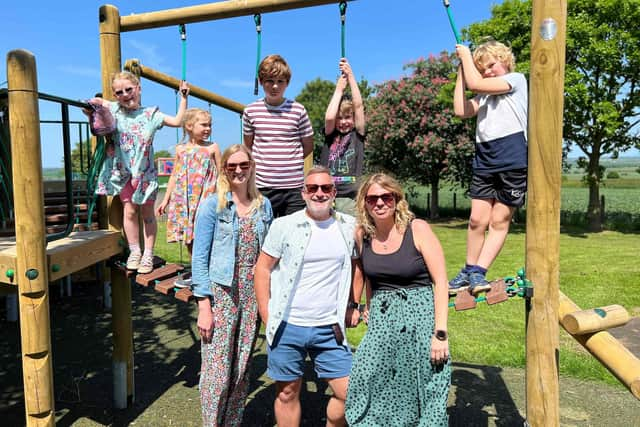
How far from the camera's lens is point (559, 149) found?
2.55m

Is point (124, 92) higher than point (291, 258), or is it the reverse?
point (124, 92)

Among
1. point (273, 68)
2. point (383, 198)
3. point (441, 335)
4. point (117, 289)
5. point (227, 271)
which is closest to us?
point (441, 335)

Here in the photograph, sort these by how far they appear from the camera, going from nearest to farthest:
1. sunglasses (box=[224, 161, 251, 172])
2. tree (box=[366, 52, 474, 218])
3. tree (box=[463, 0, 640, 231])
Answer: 1. sunglasses (box=[224, 161, 251, 172])
2. tree (box=[463, 0, 640, 231])
3. tree (box=[366, 52, 474, 218])

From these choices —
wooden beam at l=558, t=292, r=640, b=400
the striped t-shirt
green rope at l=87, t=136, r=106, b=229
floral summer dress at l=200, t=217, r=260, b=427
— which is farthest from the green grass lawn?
green rope at l=87, t=136, r=106, b=229

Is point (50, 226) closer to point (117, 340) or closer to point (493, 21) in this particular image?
point (117, 340)

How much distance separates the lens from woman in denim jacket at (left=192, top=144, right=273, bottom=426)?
283 cm

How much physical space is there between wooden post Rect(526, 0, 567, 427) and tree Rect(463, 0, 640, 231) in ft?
40.3

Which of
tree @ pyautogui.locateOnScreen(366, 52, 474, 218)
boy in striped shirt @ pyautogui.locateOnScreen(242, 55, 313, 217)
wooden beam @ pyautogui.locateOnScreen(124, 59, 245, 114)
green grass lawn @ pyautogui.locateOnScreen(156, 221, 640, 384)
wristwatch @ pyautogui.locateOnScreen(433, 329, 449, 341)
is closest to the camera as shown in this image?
wristwatch @ pyautogui.locateOnScreen(433, 329, 449, 341)

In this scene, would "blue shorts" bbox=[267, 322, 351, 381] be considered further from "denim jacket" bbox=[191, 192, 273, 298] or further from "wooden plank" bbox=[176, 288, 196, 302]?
"wooden plank" bbox=[176, 288, 196, 302]

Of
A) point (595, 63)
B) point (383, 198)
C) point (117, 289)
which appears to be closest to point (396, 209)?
point (383, 198)

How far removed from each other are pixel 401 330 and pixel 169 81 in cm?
348

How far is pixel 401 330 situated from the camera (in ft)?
7.82

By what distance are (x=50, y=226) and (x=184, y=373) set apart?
108 inches

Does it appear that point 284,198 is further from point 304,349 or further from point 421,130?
point 421,130
